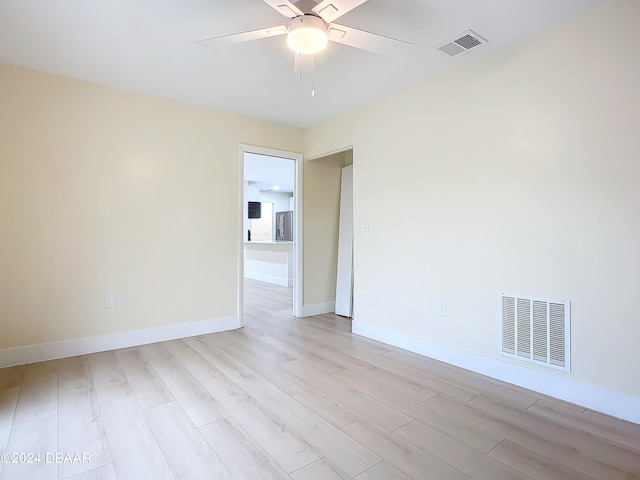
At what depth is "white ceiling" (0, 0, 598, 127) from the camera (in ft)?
6.48

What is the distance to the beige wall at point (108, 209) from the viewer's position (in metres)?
2.70

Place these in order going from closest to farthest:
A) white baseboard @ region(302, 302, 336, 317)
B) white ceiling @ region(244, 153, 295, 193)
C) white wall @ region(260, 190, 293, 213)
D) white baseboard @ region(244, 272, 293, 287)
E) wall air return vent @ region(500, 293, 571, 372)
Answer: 1. wall air return vent @ region(500, 293, 571, 372)
2. white baseboard @ region(302, 302, 336, 317)
3. white ceiling @ region(244, 153, 295, 193)
4. white baseboard @ region(244, 272, 293, 287)
5. white wall @ region(260, 190, 293, 213)

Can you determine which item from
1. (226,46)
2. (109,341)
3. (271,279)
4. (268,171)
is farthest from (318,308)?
(268,171)

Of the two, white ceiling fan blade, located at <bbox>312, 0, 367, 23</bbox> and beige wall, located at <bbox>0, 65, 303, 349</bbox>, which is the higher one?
white ceiling fan blade, located at <bbox>312, 0, 367, 23</bbox>

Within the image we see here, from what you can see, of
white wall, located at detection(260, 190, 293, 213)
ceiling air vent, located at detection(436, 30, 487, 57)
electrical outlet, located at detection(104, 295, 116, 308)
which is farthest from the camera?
white wall, located at detection(260, 190, 293, 213)

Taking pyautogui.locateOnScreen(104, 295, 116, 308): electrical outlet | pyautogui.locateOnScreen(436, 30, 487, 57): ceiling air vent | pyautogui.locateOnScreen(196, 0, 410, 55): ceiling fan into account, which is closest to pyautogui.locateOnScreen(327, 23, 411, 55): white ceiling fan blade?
pyautogui.locateOnScreen(196, 0, 410, 55): ceiling fan

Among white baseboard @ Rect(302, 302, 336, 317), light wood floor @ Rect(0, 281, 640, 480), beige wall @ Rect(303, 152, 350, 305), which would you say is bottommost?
light wood floor @ Rect(0, 281, 640, 480)

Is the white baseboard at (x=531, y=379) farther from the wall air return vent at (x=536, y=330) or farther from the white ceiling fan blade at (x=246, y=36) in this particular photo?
the white ceiling fan blade at (x=246, y=36)

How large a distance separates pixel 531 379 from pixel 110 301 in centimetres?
359

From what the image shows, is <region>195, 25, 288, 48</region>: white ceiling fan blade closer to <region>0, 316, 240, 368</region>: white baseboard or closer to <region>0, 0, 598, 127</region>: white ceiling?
<region>0, 0, 598, 127</region>: white ceiling

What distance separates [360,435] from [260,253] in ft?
21.1

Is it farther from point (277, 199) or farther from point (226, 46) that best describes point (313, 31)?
point (277, 199)

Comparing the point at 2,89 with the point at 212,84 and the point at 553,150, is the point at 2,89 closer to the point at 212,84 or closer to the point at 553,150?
the point at 212,84

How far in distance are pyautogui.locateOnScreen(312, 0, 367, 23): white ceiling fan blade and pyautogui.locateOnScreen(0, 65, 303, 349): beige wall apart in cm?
230
